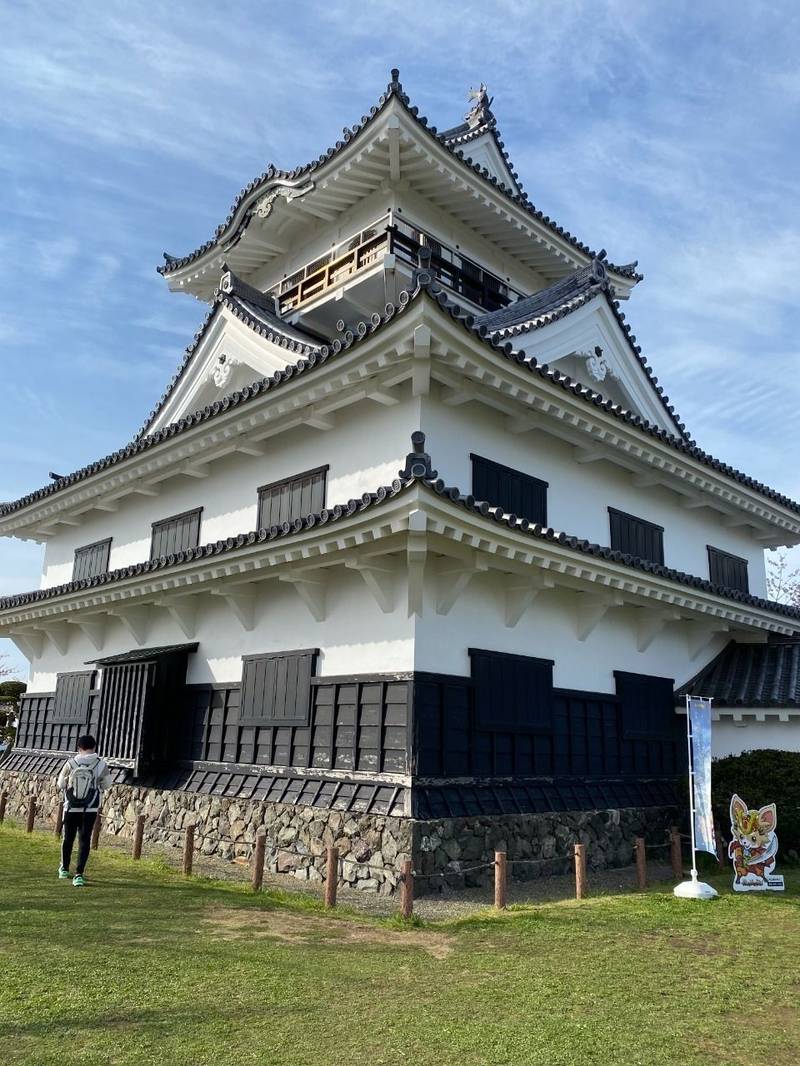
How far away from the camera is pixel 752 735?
1455 cm

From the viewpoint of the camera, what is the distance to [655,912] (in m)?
8.95

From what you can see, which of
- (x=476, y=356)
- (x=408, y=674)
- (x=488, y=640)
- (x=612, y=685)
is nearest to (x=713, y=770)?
(x=612, y=685)

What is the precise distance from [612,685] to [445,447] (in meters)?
5.30

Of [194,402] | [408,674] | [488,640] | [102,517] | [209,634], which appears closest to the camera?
[408,674]

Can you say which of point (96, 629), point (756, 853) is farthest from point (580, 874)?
point (96, 629)

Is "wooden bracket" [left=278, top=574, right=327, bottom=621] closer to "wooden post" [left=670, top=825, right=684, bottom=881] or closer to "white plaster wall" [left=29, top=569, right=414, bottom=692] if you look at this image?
"white plaster wall" [left=29, top=569, right=414, bottom=692]

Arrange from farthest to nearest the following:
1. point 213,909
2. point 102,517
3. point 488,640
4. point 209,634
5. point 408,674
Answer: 1. point 102,517
2. point 209,634
3. point 488,640
4. point 408,674
5. point 213,909

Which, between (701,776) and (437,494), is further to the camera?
(701,776)

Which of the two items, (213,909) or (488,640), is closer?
(213,909)

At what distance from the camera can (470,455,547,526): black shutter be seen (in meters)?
12.6

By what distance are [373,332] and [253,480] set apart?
526cm

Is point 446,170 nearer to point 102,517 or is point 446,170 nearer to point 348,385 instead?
point 348,385

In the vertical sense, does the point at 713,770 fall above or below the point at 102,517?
below

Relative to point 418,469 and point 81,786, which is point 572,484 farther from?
point 81,786
